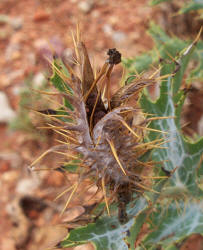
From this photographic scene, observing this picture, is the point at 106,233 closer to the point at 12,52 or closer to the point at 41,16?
the point at 12,52

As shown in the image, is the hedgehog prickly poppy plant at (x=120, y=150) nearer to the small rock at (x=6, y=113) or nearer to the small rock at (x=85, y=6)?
the small rock at (x=6, y=113)

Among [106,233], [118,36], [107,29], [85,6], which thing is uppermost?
[85,6]

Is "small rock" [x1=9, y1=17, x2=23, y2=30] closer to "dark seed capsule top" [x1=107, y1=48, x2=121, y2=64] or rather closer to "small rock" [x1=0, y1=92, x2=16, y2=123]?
"small rock" [x1=0, y1=92, x2=16, y2=123]

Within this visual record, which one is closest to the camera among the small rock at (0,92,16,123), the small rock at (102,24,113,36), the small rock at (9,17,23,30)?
the small rock at (0,92,16,123)

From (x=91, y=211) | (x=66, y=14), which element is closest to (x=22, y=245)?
(x=91, y=211)

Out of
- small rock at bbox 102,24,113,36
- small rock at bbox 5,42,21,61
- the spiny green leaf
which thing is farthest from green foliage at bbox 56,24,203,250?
small rock at bbox 5,42,21,61

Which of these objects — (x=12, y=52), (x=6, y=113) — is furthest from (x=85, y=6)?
(x=6, y=113)

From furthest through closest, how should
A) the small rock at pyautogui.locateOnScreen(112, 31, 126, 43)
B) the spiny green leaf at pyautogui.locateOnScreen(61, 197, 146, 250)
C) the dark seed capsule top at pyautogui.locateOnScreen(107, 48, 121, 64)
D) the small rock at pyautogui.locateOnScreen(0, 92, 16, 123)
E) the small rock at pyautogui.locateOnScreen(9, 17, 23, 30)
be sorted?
1. the small rock at pyautogui.locateOnScreen(9, 17, 23, 30)
2. the small rock at pyautogui.locateOnScreen(112, 31, 126, 43)
3. the small rock at pyautogui.locateOnScreen(0, 92, 16, 123)
4. the spiny green leaf at pyautogui.locateOnScreen(61, 197, 146, 250)
5. the dark seed capsule top at pyautogui.locateOnScreen(107, 48, 121, 64)

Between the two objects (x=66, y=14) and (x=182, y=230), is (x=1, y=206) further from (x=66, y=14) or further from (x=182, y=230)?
(x=66, y=14)
